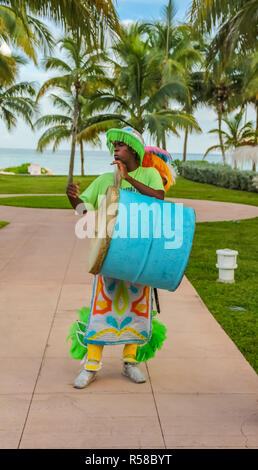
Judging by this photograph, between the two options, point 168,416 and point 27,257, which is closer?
point 168,416

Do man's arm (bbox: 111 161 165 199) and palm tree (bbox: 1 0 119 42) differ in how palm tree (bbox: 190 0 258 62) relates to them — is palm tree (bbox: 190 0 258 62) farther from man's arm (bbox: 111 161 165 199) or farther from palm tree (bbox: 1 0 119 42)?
man's arm (bbox: 111 161 165 199)

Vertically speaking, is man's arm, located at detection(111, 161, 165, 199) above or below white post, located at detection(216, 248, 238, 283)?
above

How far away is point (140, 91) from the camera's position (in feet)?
66.8

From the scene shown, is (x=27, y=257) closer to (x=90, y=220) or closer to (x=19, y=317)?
(x=19, y=317)

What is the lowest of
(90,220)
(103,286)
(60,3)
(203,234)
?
(203,234)

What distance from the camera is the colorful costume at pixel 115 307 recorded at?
324 cm

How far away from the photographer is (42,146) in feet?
95.4

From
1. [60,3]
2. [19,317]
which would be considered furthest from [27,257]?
[60,3]

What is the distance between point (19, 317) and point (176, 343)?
1.51m

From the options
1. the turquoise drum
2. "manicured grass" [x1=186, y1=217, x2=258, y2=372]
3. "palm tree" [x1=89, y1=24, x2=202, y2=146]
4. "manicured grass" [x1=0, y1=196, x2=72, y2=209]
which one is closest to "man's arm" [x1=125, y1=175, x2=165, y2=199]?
the turquoise drum

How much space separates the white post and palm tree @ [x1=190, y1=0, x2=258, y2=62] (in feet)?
20.6

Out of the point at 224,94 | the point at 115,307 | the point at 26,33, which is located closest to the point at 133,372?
the point at 115,307

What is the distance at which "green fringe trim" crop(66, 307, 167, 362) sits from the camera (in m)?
3.48

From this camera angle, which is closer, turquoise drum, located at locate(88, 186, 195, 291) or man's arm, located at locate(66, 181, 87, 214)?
turquoise drum, located at locate(88, 186, 195, 291)
